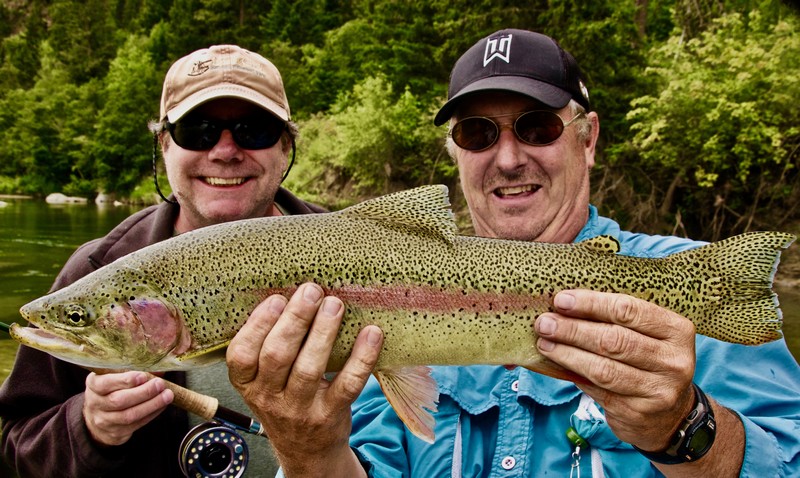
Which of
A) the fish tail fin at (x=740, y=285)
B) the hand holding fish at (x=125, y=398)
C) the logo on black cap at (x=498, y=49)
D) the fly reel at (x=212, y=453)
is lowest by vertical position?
the fly reel at (x=212, y=453)

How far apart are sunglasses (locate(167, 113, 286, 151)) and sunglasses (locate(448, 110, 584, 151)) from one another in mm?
1399

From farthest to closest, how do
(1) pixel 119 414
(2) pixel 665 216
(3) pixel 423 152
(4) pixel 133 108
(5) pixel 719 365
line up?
(4) pixel 133 108 < (3) pixel 423 152 < (2) pixel 665 216 < (1) pixel 119 414 < (5) pixel 719 365

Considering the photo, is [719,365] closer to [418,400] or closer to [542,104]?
[418,400]

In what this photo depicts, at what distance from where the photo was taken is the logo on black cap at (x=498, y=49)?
3340 mm

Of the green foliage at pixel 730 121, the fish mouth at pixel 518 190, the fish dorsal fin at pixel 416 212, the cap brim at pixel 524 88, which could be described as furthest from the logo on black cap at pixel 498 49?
the green foliage at pixel 730 121

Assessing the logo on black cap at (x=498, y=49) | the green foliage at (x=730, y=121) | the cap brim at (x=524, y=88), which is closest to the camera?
the cap brim at (x=524, y=88)

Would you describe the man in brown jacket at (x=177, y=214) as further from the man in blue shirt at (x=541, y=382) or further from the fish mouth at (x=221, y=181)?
the man in blue shirt at (x=541, y=382)

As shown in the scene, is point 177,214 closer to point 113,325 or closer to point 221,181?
point 221,181

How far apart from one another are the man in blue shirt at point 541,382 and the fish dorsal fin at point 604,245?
300mm

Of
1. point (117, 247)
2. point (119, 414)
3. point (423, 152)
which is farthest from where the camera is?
point (423, 152)

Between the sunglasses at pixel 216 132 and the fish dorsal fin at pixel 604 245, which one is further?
the sunglasses at pixel 216 132

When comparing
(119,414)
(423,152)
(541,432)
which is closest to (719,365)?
(541,432)

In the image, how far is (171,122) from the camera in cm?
394

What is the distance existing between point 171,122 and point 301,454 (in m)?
2.39
